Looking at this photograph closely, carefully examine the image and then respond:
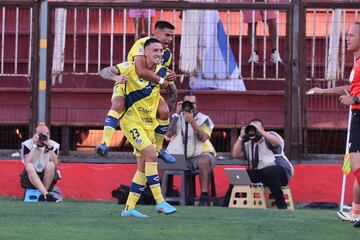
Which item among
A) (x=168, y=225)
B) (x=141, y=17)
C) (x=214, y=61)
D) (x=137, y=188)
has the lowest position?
(x=168, y=225)

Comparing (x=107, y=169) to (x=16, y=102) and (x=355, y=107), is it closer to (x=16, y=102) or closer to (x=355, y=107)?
(x=16, y=102)

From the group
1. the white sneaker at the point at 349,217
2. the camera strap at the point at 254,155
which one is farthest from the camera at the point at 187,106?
the white sneaker at the point at 349,217

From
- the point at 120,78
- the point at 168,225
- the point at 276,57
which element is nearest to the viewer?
the point at 168,225

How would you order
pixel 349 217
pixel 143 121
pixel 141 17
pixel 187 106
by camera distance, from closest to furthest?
pixel 349 217, pixel 143 121, pixel 187 106, pixel 141 17

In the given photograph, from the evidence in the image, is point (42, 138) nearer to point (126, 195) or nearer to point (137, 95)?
point (126, 195)

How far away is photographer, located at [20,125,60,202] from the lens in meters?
16.2

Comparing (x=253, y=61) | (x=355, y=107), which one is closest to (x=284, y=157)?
(x=253, y=61)

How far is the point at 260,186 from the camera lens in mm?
15984

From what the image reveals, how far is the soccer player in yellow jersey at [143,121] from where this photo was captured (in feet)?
39.7

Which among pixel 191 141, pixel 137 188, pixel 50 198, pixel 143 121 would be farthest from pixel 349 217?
pixel 50 198

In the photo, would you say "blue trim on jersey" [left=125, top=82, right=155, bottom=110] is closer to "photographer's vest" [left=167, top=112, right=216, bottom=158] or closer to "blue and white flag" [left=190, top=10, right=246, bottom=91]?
"photographer's vest" [left=167, top=112, right=216, bottom=158]

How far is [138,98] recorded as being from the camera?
40.3ft

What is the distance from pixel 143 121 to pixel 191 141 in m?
4.43

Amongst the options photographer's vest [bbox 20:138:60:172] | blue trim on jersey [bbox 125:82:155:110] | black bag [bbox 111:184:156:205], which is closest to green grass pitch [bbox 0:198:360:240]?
blue trim on jersey [bbox 125:82:155:110]
